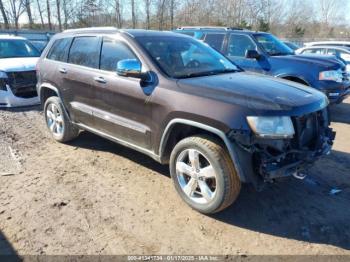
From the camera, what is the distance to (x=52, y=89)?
18.4ft

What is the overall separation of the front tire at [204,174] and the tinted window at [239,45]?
5264mm

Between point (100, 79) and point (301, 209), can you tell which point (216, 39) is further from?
point (301, 209)

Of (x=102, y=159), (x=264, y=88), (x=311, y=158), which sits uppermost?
(x=264, y=88)

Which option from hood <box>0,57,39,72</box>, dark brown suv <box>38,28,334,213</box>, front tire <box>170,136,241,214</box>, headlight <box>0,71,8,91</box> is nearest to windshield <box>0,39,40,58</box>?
hood <box>0,57,39,72</box>

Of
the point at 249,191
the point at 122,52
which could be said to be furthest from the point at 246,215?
the point at 122,52

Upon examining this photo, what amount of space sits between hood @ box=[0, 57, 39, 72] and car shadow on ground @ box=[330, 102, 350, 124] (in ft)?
23.5

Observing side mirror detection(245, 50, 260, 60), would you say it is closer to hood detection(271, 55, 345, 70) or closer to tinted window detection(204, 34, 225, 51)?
hood detection(271, 55, 345, 70)

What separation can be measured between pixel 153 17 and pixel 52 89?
39.3 metres

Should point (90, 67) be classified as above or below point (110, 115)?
above

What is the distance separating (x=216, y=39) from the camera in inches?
343

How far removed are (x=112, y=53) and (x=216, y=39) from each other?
15.7 feet

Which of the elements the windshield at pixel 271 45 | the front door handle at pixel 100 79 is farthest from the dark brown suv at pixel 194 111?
the windshield at pixel 271 45

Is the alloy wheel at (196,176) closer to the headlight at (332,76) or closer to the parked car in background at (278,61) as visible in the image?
the parked car in background at (278,61)

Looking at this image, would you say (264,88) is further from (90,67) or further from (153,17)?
(153,17)
